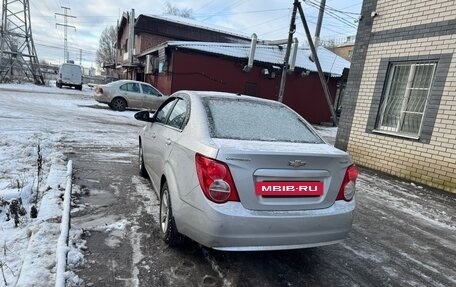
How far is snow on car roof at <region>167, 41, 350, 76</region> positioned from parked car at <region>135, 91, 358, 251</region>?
50.3ft

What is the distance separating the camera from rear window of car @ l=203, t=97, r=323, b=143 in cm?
313

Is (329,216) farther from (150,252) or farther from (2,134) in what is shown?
(2,134)

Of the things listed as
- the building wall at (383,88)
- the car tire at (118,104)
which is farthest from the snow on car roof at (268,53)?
the building wall at (383,88)

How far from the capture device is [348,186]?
119 inches

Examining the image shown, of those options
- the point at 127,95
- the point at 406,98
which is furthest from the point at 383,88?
the point at 127,95

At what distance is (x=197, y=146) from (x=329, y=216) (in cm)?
125

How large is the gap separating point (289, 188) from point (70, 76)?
3192 centimetres

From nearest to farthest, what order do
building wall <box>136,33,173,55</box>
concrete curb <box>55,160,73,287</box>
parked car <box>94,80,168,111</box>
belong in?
concrete curb <box>55,160,73,287</box> → parked car <box>94,80,168,111</box> → building wall <box>136,33,173,55</box>

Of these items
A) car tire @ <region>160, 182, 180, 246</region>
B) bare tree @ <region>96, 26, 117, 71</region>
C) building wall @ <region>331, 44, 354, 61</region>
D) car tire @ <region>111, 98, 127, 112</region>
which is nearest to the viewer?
car tire @ <region>160, 182, 180, 246</region>

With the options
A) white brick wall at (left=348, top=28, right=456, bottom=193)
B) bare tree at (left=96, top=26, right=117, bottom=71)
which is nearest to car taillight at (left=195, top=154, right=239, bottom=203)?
white brick wall at (left=348, top=28, right=456, bottom=193)

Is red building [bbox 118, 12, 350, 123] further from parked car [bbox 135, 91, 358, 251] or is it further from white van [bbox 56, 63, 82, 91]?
parked car [bbox 135, 91, 358, 251]

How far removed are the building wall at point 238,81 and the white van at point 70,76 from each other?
1216 cm

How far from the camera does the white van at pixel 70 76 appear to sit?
98.5ft

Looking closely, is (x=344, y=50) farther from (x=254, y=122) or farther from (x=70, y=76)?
(x=254, y=122)
